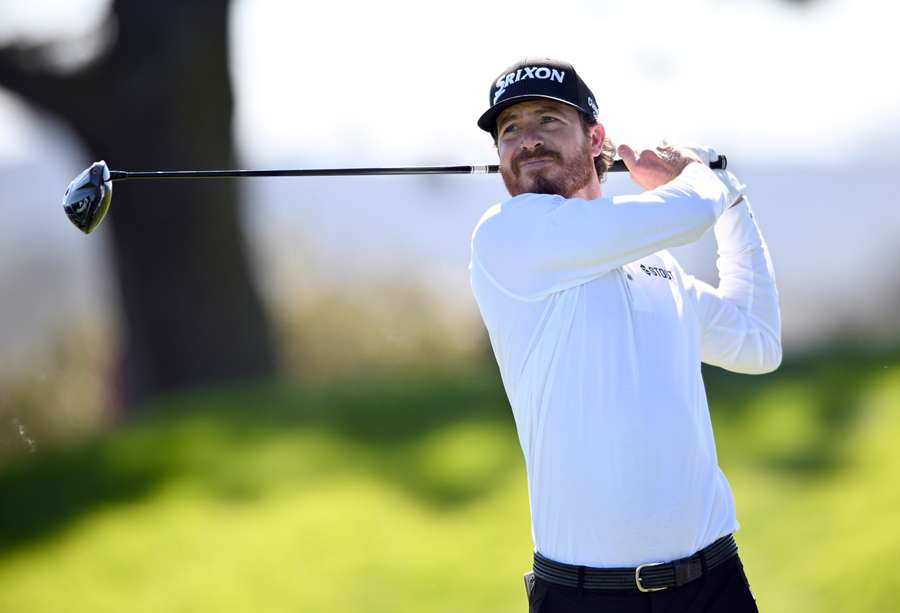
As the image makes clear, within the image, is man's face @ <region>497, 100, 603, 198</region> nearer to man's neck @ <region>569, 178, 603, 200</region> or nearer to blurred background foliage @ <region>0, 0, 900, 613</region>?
man's neck @ <region>569, 178, 603, 200</region>

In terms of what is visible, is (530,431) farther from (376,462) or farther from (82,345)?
(82,345)

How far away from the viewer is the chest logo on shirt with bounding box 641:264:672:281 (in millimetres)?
2418

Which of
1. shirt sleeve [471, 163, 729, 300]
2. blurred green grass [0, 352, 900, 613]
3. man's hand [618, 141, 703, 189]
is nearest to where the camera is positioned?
shirt sleeve [471, 163, 729, 300]

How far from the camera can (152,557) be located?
5191 millimetres

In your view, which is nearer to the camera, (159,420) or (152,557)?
(152,557)

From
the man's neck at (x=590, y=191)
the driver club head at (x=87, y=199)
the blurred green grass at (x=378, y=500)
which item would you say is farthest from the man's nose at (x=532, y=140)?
the blurred green grass at (x=378, y=500)

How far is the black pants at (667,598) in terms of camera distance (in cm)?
221

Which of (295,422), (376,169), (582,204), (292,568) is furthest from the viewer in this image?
(295,422)

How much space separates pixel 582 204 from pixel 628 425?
41 cm

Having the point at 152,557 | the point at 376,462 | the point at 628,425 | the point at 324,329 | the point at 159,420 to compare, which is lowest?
the point at 628,425

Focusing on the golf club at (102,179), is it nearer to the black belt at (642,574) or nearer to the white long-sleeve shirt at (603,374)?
the white long-sleeve shirt at (603,374)

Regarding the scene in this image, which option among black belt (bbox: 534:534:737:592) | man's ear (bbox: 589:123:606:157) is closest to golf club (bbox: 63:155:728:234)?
man's ear (bbox: 589:123:606:157)

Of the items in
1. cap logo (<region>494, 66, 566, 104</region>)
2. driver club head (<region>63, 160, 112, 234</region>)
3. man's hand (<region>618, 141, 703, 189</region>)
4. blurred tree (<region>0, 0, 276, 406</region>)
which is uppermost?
blurred tree (<region>0, 0, 276, 406</region>)

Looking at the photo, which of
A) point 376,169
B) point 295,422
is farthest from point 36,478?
point 376,169
